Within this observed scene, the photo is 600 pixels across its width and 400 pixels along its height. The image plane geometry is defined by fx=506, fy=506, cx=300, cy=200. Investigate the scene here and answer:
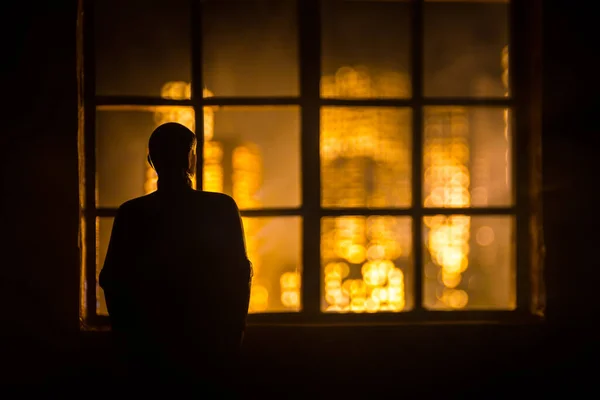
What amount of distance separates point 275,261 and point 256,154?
0.56 metres

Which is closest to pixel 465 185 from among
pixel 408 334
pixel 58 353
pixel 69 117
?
pixel 408 334

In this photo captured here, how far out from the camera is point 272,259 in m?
2.59

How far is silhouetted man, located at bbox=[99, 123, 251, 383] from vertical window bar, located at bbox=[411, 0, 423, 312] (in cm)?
103

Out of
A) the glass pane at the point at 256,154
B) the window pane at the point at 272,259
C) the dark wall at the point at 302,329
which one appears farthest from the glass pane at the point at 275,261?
the dark wall at the point at 302,329

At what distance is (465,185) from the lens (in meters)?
2.66

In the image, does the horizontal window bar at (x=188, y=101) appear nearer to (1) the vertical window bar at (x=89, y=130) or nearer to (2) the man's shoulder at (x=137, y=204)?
(1) the vertical window bar at (x=89, y=130)

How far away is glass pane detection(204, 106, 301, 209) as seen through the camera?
2.44 metres

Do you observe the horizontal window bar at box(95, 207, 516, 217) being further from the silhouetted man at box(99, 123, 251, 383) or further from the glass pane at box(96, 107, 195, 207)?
the silhouetted man at box(99, 123, 251, 383)

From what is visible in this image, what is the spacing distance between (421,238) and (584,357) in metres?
0.90

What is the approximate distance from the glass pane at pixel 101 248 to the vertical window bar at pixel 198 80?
0.50 metres

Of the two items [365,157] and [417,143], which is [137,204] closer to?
[365,157]

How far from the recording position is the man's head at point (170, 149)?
1661 millimetres

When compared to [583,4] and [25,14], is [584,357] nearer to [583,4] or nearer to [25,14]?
[583,4]

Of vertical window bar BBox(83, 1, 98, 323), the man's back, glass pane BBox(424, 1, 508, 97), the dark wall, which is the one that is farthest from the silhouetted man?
glass pane BBox(424, 1, 508, 97)
